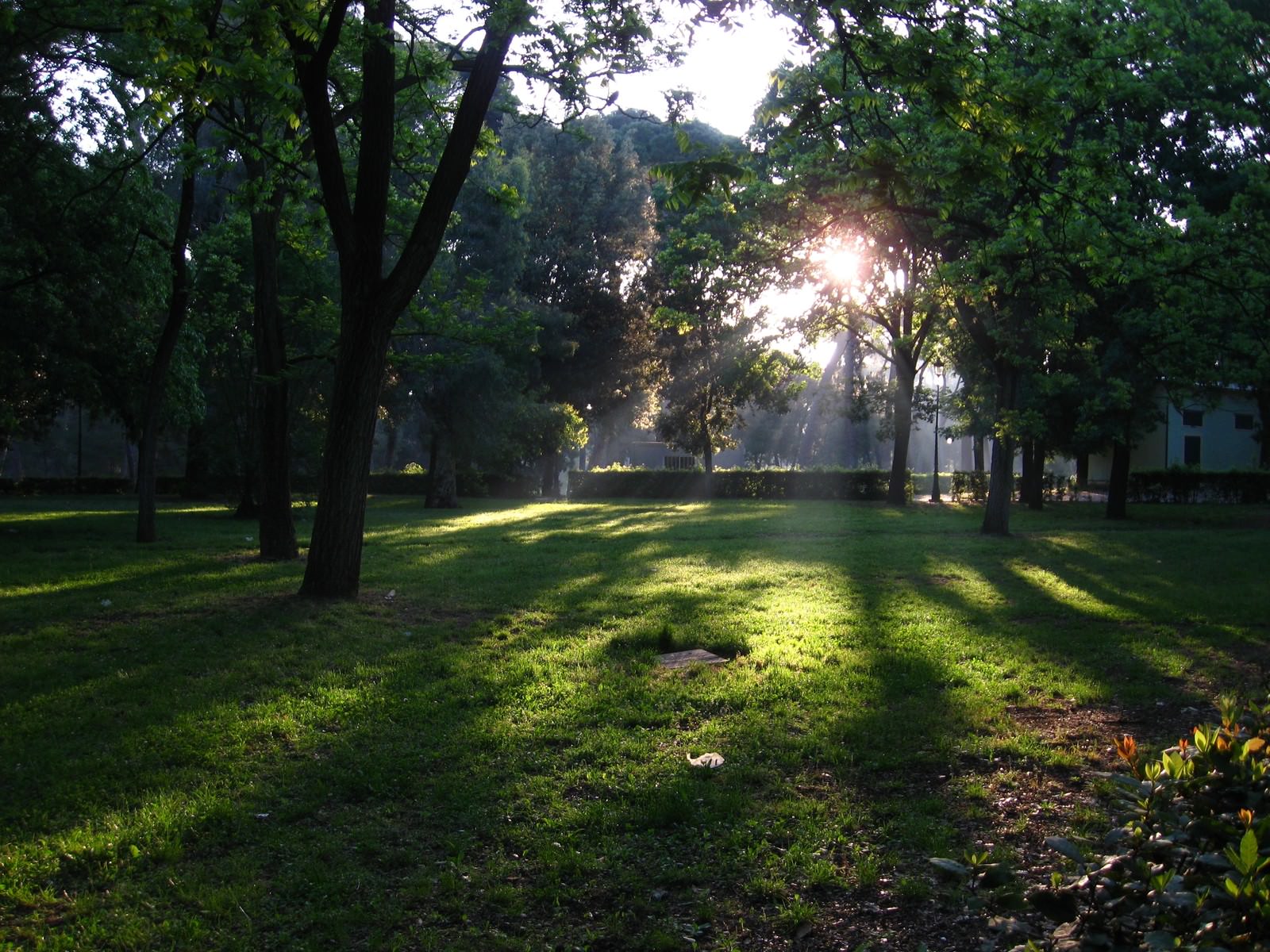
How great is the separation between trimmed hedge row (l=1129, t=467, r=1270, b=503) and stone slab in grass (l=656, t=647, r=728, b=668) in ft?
109

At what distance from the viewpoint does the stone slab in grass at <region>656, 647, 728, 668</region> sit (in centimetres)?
766

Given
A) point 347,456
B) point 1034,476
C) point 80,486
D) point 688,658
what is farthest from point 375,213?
point 80,486

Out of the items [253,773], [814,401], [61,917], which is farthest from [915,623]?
[814,401]

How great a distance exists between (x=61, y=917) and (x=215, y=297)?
51.9 feet

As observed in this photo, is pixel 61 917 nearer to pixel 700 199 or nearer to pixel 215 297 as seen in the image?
pixel 700 199

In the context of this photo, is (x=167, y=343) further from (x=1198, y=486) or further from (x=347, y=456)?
(x=1198, y=486)

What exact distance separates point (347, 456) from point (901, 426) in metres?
27.1

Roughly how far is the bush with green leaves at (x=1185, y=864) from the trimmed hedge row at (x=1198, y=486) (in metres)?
37.7

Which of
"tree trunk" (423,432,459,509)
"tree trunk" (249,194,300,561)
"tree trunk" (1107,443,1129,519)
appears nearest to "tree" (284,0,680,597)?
"tree trunk" (249,194,300,561)

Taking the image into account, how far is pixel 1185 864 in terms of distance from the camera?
85.0 inches

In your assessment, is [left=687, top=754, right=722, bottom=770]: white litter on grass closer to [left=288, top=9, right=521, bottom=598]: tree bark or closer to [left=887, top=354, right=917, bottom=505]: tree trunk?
[left=288, top=9, right=521, bottom=598]: tree bark

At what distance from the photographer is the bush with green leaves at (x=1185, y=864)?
6.08 feet

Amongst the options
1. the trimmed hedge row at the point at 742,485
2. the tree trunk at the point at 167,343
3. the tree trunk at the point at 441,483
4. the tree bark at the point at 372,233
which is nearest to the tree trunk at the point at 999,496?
the tree bark at the point at 372,233

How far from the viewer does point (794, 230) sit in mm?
10516
